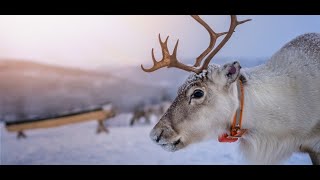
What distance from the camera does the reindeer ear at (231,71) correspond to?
243 cm

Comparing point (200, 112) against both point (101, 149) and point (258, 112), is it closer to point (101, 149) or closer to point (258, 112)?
point (258, 112)

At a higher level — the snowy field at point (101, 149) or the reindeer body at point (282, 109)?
the reindeer body at point (282, 109)

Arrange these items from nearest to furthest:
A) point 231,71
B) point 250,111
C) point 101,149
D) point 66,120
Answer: point 231,71
point 250,111
point 101,149
point 66,120

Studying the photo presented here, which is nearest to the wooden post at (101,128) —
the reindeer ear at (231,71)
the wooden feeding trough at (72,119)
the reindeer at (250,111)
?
the wooden feeding trough at (72,119)

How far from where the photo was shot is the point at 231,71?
2.45 meters

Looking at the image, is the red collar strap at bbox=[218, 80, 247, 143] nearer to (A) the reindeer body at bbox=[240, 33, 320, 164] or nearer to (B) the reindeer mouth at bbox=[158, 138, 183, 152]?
(A) the reindeer body at bbox=[240, 33, 320, 164]

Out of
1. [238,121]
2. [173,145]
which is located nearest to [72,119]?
[173,145]

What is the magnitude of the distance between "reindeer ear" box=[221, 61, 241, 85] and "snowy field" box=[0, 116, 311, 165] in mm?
1543

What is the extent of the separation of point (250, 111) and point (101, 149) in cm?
185

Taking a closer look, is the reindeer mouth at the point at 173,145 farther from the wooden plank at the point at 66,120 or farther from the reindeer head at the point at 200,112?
the wooden plank at the point at 66,120

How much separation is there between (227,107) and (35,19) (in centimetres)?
215
